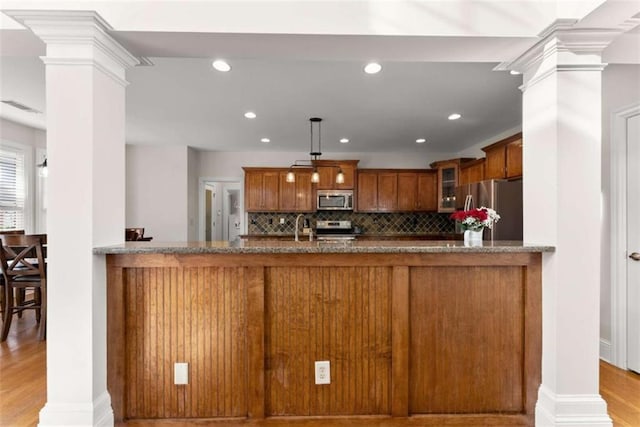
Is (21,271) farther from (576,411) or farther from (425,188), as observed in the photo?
(425,188)

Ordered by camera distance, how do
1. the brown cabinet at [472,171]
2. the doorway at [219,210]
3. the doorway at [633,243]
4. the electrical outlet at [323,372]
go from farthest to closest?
the doorway at [219,210] → the brown cabinet at [472,171] → the doorway at [633,243] → the electrical outlet at [323,372]

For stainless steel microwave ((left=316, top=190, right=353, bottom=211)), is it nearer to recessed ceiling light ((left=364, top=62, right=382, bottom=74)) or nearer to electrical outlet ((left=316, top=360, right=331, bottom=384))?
recessed ceiling light ((left=364, top=62, right=382, bottom=74))

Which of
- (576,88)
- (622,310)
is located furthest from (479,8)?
(622,310)

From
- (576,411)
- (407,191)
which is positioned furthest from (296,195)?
(576,411)

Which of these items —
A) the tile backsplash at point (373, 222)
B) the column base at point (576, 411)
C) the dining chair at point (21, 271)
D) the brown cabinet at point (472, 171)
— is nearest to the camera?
the column base at point (576, 411)

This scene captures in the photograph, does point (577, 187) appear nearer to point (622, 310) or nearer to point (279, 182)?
point (622, 310)

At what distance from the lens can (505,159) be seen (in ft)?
13.8

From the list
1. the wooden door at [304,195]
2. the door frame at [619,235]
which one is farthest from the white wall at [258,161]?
the door frame at [619,235]

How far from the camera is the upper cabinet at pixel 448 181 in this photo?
5973mm

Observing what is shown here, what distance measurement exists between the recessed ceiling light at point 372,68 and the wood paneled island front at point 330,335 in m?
1.73

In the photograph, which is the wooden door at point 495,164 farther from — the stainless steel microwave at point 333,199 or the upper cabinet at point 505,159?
the stainless steel microwave at point 333,199

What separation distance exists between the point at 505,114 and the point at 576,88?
2.62 meters

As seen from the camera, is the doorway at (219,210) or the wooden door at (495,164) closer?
the wooden door at (495,164)

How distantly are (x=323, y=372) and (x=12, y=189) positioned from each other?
5.54m
